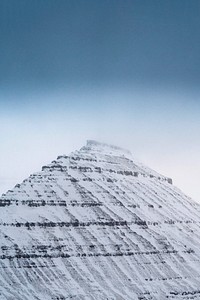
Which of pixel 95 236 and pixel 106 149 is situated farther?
pixel 106 149

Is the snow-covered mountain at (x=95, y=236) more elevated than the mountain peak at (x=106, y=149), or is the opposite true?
the mountain peak at (x=106, y=149)

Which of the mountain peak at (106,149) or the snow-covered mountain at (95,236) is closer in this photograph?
the snow-covered mountain at (95,236)

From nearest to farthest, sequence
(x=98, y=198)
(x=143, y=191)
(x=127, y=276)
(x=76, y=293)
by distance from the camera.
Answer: (x=76, y=293), (x=127, y=276), (x=98, y=198), (x=143, y=191)

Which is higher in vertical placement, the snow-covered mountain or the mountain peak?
the mountain peak

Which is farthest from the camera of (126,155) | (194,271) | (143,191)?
(126,155)

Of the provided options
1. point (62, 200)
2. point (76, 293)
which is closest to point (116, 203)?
point (62, 200)

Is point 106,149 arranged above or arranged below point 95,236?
above

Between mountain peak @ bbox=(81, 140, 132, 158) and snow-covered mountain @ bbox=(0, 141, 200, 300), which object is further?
mountain peak @ bbox=(81, 140, 132, 158)

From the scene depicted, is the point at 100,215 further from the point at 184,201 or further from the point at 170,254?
the point at 184,201
